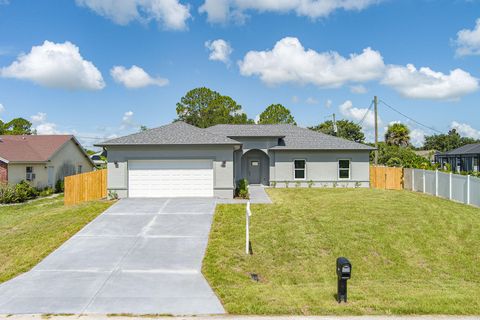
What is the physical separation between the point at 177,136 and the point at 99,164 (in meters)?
37.0

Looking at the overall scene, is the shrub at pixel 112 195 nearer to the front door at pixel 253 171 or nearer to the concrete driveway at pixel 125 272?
the concrete driveway at pixel 125 272

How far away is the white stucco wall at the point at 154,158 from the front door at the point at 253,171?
7.77 metres

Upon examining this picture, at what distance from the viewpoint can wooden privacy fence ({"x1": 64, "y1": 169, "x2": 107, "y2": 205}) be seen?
18.4 metres

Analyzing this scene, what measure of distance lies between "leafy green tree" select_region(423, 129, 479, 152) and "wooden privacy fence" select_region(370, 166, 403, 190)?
194ft

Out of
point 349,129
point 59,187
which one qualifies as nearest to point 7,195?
point 59,187

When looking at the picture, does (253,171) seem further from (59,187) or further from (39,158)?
(39,158)

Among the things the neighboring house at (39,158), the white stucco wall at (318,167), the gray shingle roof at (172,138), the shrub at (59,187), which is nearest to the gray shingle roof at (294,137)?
the white stucco wall at (318,167)

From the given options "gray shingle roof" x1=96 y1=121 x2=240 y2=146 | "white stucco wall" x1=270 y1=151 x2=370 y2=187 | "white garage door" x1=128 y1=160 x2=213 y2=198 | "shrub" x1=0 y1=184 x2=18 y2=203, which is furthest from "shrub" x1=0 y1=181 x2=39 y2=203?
"white stucco wall" x1=270 y1=151 x2=370 y2=187

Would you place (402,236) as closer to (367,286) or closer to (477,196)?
(367,286)

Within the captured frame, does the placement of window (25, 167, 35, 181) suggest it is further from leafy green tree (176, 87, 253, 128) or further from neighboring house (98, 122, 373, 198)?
leafy green tree (176, 87, 253, 128)

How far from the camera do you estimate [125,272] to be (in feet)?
31.6

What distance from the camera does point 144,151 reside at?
1956 cm

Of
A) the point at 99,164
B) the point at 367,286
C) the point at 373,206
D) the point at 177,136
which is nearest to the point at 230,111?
the point at 99,164

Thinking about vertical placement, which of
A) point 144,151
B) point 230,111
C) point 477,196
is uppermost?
point 230,111
